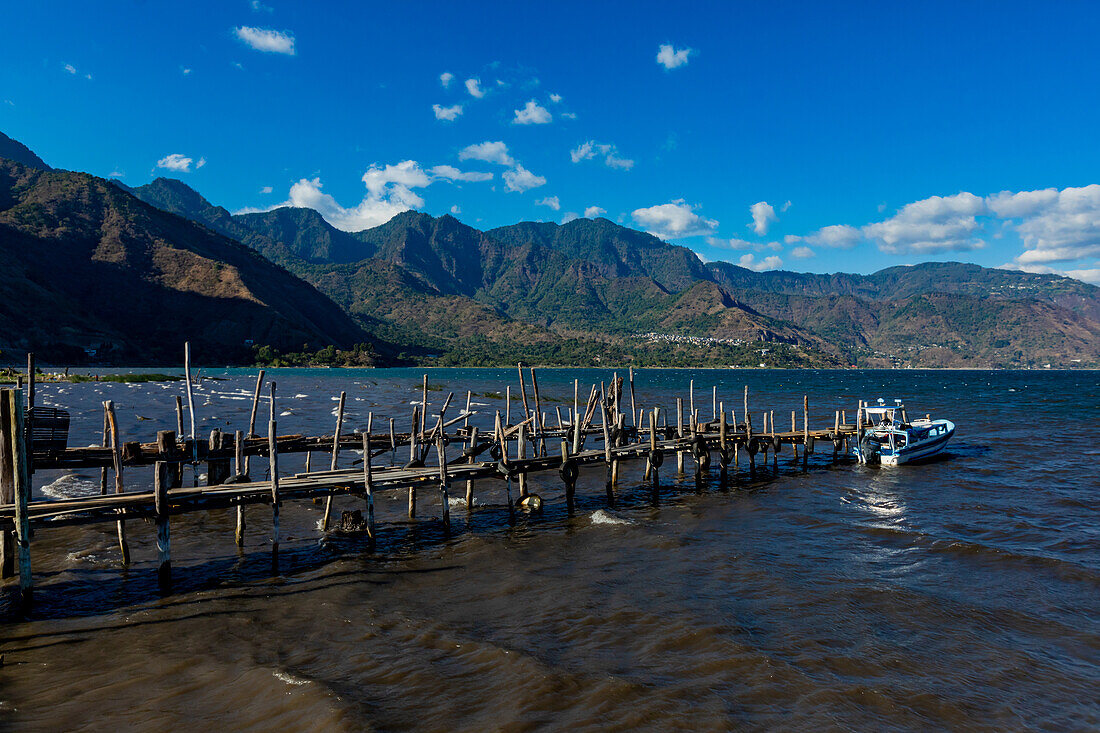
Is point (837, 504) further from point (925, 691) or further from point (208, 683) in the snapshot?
point (208, 683)

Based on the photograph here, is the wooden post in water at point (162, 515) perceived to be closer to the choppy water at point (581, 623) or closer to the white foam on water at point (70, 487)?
the choppy water at point (581, 623)

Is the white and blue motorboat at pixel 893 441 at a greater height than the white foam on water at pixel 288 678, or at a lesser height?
greater

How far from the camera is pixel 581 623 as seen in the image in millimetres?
12016

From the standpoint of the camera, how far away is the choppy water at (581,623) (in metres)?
9.02

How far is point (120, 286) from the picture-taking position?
151875 millimetres

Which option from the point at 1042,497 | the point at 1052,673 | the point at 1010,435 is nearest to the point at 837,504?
the point at 1042,497

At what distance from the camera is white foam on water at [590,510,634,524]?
19.8 meters

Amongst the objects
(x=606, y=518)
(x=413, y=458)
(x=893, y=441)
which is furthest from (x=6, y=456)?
(x=893, y=441)

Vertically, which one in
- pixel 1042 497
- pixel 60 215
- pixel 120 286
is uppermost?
pixel 60 215

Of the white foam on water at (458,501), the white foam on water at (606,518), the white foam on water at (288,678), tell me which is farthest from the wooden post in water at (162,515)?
the white foam on water at (606,518)

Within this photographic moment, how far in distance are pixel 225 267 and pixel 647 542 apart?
189m

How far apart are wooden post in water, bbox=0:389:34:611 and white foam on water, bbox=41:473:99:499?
10.0 m

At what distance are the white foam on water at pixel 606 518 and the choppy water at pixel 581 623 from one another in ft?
0.57

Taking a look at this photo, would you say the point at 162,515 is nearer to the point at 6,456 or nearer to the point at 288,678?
the point at 6,456
